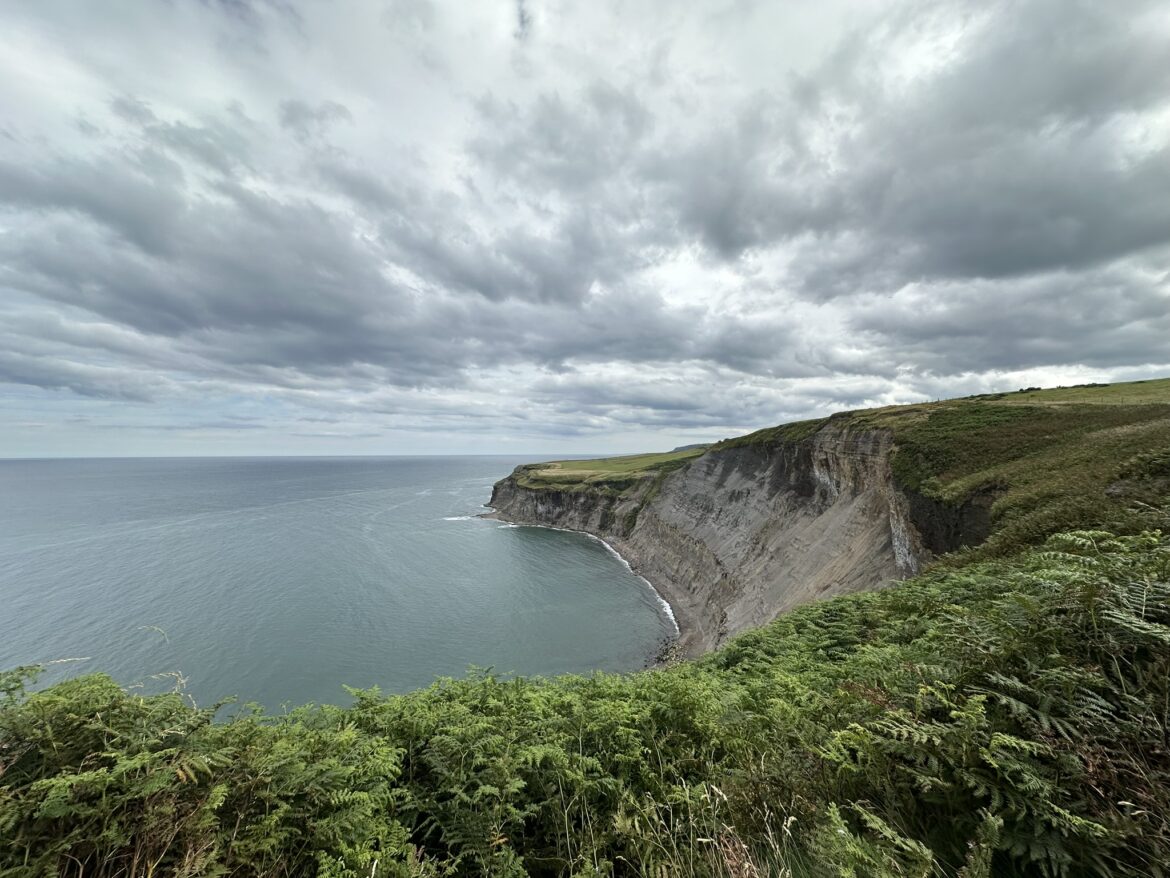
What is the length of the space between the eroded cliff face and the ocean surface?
6272 millimetres

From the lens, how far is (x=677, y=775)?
5.62 meters

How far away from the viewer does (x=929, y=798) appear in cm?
395

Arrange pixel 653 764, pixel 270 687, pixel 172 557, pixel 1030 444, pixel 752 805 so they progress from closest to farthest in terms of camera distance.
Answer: pixel 752 805 < pixel 653 764 < pixel 1030 444 < pixel 270 687 < pixel 172 557

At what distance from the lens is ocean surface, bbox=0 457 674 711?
42906mm

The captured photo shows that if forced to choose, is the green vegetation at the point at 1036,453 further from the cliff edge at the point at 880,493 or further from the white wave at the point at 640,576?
the white wave at the point at 640,576

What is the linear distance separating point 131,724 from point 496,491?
142945 mm

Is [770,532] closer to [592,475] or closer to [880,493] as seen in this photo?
[880,493]

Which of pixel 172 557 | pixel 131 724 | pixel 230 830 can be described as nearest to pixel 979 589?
pixel 230 830

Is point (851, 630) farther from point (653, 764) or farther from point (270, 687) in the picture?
point (270, 687)

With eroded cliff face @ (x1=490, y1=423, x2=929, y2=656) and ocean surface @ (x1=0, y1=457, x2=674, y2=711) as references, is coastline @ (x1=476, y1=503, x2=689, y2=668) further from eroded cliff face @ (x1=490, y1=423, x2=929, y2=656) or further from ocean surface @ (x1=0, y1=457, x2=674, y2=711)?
ocean surface @ (x1=0, y1=457, x2=674, y2=711)

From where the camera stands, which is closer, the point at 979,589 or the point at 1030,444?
the point at 979,589

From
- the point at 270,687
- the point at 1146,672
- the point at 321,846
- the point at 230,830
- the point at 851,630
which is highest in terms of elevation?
the point at 1146,672

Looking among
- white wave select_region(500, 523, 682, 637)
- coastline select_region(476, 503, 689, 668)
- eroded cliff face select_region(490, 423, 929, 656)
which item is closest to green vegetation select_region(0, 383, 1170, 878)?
eroded cliff face select_region(490, 423, 929, 656)

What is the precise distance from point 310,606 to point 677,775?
64.8 meters
